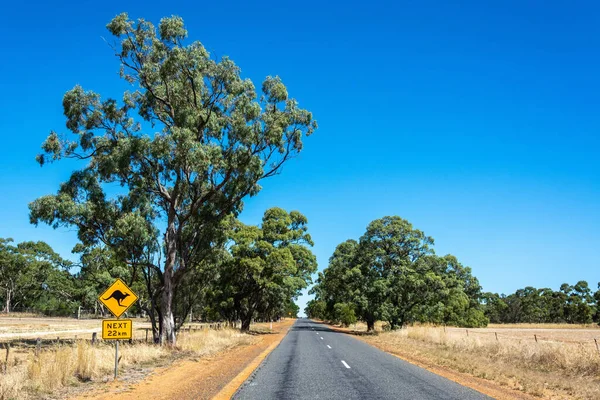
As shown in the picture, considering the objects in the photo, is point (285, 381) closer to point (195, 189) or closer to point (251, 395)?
point (251, 395)

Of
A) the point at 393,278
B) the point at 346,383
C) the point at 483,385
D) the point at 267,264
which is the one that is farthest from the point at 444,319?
the point at 346,383

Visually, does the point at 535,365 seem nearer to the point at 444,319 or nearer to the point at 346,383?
the point at 346,383

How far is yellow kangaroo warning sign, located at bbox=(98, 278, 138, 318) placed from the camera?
452 inches

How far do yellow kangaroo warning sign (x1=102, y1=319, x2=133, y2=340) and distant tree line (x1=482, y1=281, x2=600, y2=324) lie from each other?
10281 centimetres

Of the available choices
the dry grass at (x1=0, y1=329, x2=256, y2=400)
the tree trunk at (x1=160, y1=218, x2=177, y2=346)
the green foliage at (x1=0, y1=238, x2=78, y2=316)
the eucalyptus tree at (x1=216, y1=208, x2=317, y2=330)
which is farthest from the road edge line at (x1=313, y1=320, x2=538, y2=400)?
the green foliage at (x1=0, y1=238, x2=78, y2=316)

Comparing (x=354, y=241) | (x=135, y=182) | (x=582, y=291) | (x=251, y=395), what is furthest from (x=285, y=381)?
(x=582, y=291)

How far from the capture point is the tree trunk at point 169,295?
69.0 feet

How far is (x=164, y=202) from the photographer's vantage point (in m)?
25.0

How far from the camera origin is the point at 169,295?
21812mm

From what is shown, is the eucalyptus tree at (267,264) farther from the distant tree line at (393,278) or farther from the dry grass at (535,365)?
the dry grass at (535,365)

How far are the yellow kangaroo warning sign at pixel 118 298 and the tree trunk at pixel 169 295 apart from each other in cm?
971

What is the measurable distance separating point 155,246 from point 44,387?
14327mm

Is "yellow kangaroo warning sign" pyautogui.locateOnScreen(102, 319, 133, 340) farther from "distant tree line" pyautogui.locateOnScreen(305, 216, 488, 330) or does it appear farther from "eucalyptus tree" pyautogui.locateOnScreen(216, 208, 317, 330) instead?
"distant tree line" pyautogui.locateOnScreen(305, 216, 488, 330)

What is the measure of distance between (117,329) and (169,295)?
34.3 feet
